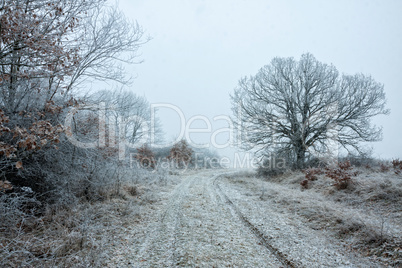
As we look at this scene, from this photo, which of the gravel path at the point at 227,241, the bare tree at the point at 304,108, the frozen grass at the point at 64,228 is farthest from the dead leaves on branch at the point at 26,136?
the bare tree at the point at 304,108

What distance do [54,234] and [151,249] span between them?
2321 mm

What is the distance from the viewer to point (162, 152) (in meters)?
31.5

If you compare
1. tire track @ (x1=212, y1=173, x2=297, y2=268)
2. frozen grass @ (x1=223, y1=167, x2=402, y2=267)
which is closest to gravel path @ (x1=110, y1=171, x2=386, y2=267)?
tire track @ (x1=212, y1=173, x2=297, y2=268)

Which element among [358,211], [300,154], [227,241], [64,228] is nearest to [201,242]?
[227,241]

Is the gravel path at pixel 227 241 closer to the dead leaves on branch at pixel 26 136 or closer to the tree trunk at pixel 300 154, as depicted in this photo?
the dead leaves on branch at pixel 26 136

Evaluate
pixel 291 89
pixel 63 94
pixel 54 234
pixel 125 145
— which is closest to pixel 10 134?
pixel 63 94

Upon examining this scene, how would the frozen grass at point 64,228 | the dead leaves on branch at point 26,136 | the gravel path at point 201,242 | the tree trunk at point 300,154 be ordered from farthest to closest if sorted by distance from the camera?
the tree trunk at point 300,154 < the gravel path at point 201,242 < the dead leaves on branch at point 26,136 < the frozen grass at point 64,228

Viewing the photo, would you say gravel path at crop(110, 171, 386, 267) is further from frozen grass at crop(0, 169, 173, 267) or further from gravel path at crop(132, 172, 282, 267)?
frozen grass at crop(0, 169, 173, 267)

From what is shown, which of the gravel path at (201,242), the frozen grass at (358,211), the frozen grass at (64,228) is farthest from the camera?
the frozen grass at (358,211)

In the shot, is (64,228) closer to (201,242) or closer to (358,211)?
(201,242)

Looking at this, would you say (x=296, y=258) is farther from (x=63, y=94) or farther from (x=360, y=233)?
(x=63, y=94)

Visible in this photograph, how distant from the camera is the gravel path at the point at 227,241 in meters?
4.34

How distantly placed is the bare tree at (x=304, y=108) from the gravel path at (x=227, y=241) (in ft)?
34.8

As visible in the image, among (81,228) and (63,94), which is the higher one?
(63,94)
